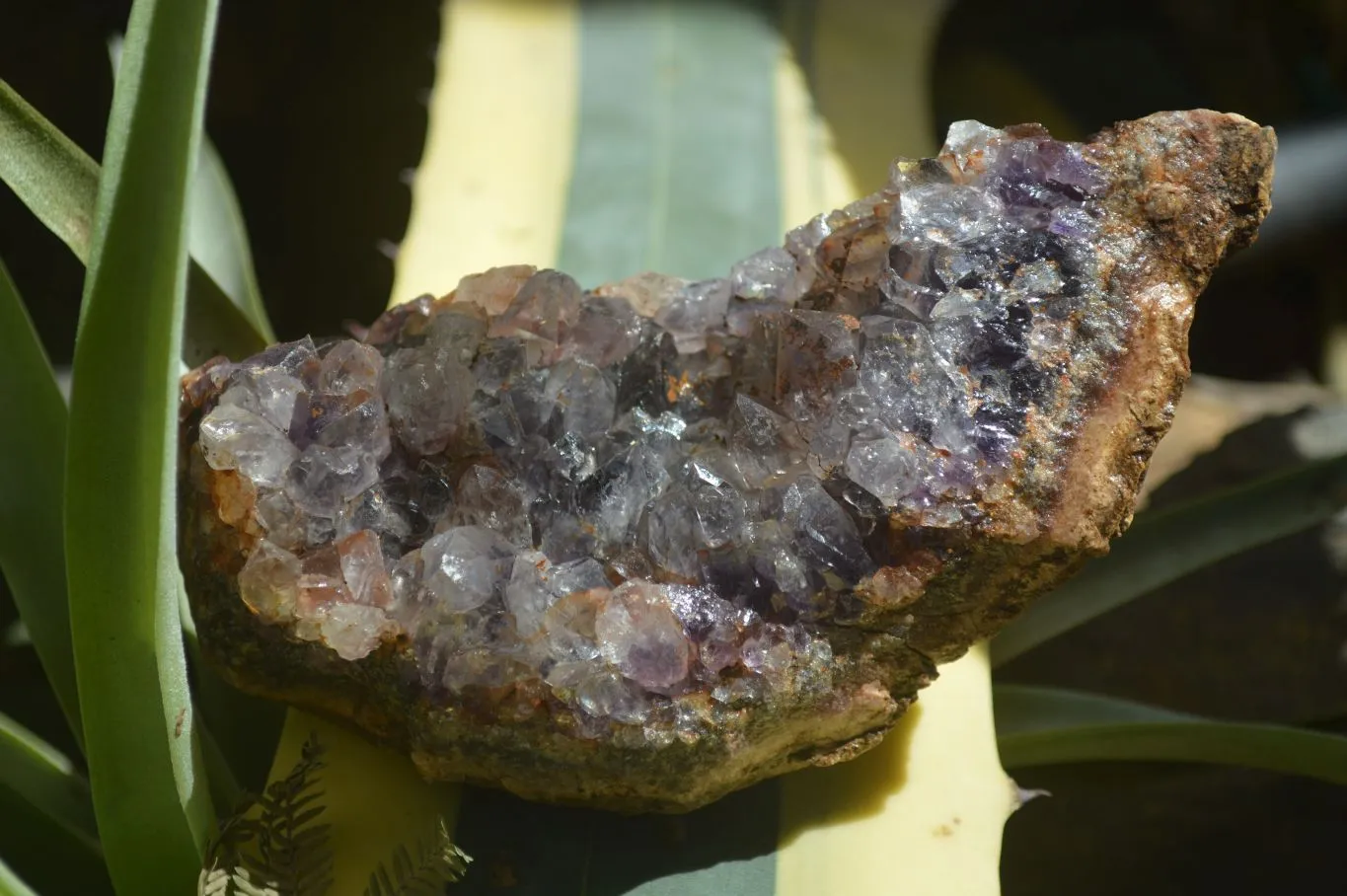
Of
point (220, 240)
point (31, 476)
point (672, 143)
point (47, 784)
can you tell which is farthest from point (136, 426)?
point (672, 143)

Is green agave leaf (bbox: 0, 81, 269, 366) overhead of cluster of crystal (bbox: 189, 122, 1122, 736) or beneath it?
overhead

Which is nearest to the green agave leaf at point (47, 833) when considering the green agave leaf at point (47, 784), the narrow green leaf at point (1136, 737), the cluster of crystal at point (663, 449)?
the green agave leaf at point (47, 784)

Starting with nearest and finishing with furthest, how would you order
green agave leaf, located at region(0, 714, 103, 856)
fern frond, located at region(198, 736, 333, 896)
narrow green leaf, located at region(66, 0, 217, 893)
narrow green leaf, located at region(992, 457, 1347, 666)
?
narrow green leaf, located at region(66, 0, 217, 893) < fern frond, located at region(198, 736, 333, 896) < green agave leaf, located at region(0, 714, 103, 856) < narrow green leaf, located at region(992, 457, 1347, 666)

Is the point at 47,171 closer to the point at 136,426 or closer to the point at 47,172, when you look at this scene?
the point at 47,172

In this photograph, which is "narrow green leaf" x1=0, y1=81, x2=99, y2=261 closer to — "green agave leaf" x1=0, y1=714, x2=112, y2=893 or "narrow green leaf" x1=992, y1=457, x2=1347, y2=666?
"green agave leaf" x1=0, y1=714, x2=112, y2=893

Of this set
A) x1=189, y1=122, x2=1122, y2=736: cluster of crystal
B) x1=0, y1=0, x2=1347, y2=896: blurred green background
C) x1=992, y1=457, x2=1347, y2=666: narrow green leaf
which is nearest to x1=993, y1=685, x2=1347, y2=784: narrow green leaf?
x1=992, y1=457, x2=1347, y2=666: narrow green leaf

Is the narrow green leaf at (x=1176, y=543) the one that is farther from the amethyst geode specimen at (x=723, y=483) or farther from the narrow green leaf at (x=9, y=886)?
the narrow green leaf at (x=9, y=886)

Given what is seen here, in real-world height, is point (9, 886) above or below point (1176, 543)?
below
